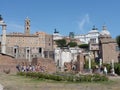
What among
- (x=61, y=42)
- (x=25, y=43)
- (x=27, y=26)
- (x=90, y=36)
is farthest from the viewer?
(x=90, y=36)

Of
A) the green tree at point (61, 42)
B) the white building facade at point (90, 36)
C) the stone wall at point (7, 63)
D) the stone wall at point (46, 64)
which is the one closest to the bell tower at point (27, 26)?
the green tree at point (61, 42)

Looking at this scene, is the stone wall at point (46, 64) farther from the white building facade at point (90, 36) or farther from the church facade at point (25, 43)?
the white building facade at point (90, 36)

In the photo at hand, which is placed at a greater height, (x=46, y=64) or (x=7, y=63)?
(x=7, y=63)

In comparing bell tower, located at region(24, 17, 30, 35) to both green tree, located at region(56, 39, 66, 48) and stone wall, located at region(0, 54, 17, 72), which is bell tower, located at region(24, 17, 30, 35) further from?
stone wall, located at region(0, 54, 17, 72)

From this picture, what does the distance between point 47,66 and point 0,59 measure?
635 centimetres

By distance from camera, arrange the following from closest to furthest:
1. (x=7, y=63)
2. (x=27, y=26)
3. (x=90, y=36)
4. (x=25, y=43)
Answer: (x=7, y=63)
(x=27, y=26)
(x=25, y=43)
(x=90, y=36)

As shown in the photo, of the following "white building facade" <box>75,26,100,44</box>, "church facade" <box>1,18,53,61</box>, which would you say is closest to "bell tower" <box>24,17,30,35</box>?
"church facade" <box>1,18,53,61</box>

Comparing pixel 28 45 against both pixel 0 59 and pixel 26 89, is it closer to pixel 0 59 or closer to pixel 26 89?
pixel 0 59

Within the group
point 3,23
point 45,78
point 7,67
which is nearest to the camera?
point 45,78

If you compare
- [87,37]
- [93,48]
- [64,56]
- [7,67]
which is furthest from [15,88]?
[87,37]

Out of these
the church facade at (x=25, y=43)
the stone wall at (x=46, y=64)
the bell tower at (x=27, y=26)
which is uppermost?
the bell tower at (x=27, y=26)

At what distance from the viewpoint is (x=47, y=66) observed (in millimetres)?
40562

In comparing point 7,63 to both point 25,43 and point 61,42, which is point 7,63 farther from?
point 61,42

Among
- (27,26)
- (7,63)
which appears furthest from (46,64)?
(27,26)
